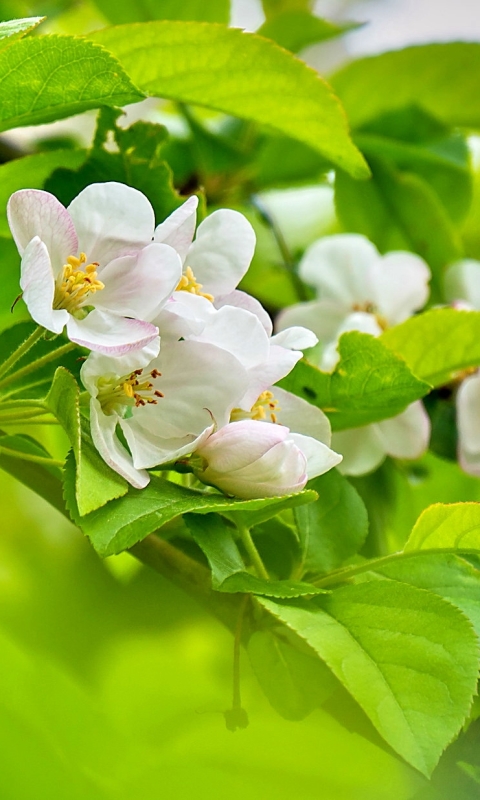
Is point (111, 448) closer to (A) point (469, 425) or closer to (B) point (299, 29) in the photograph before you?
(A) point (469, 425)

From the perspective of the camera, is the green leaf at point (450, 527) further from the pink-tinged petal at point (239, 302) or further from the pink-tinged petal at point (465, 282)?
the pink-tinged petal at point (465, 282)

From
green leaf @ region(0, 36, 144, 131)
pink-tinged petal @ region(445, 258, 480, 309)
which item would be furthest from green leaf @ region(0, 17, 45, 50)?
pink-tinged petal @ region(445, 258, 480, 309)

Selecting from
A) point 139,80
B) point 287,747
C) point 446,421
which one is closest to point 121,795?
point 287,747

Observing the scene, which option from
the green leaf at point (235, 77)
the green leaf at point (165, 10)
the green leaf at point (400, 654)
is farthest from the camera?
the green leaf at point (165, 10)

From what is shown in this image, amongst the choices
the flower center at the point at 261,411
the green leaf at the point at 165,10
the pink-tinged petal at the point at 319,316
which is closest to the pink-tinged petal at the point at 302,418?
the flower center at the point at 261,411

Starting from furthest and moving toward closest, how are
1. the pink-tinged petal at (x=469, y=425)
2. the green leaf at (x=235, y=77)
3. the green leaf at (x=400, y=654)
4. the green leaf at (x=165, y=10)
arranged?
the green leaf at (x=165, y=10), the pink-tinged petal at (x=469, y=425), the green leaf at (x=235, y=77), the green leaf at (x=400, y=654)
